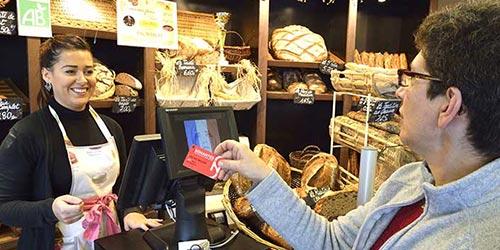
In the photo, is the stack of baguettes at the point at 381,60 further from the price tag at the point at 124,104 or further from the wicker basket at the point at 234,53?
the price tag at the point at 124,104

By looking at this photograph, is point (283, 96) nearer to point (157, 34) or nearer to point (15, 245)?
point (157, 34)

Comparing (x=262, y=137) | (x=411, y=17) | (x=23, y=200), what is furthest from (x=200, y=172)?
(x=411, y=17)

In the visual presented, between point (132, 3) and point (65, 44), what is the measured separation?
0.48 metres

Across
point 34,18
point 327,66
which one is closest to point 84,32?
point 34,18

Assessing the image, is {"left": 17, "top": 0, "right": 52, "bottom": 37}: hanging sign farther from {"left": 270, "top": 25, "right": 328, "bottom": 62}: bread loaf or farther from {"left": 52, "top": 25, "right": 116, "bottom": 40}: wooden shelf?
{"left": 270, "top": 25, "right": 328, "bottom": 62}: bread loaf

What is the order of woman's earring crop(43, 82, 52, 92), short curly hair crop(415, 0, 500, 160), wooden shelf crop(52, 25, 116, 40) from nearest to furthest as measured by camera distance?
short curly hair crop(415, 0, 500, 160)
woman's earring crop(43, 82, 52, 92)
wooden shelf crop(52, 25, 116, 40)

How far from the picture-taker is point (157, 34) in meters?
2.04

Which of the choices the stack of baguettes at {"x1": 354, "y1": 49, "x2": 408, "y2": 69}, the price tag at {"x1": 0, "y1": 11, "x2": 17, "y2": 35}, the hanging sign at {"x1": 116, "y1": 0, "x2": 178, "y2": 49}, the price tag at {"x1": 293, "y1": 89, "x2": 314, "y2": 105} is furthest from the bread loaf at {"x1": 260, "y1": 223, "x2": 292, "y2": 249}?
the stack of baguettes at {"x1": 354, "y1": 49, "x2": 408, "y2": 69}

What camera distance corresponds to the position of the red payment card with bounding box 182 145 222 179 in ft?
3.14

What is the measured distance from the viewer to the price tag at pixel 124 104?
6.41ft

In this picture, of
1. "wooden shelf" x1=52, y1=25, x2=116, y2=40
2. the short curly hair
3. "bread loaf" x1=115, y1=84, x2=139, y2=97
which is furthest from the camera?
"bread loaf" x1=115, y1=84, x2=139, y2=97

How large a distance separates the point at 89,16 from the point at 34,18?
0.35 m

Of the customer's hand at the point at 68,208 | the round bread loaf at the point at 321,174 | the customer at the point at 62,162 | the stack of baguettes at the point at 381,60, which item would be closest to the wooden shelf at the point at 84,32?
the customer at the point at 62,162

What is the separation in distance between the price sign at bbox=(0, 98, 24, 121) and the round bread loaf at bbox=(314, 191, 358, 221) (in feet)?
4.23
